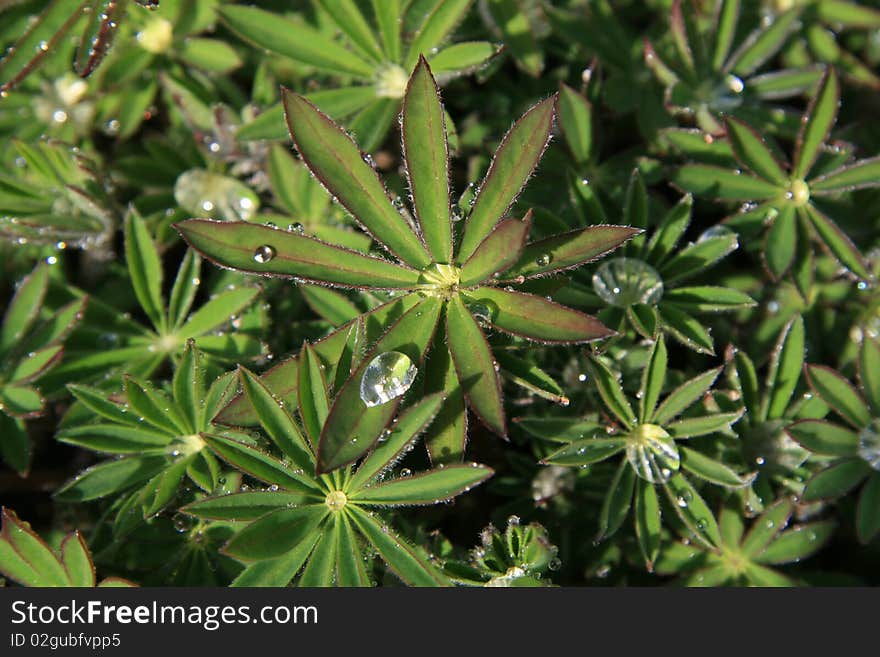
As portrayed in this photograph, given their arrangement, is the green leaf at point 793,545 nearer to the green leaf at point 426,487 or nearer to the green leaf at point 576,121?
the green leaf at point 426,487

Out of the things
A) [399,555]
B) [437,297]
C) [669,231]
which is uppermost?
[669,231]

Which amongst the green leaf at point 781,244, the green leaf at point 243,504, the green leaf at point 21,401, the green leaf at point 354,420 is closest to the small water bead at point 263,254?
the green leaf at point 354,420

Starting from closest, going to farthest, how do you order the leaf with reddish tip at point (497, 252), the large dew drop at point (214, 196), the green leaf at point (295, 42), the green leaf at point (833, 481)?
the leaf with reddish tip at point (497, 252) < the green leaf at point (833, 481) < the green leaf at point (295, 42) < the large dew drop at point (214, 196)

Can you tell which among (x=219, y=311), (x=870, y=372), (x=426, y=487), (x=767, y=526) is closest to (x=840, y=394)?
(x=870, y=372)

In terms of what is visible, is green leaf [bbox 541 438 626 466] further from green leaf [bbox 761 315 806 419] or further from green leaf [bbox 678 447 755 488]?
green leaf [bbox 761 315 806 419]

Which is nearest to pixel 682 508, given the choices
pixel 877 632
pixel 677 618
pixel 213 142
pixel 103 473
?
pixel 677 618

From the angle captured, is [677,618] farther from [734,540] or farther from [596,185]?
[596,185]

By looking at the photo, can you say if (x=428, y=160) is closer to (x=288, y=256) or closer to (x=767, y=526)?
(x=288, y=256)
